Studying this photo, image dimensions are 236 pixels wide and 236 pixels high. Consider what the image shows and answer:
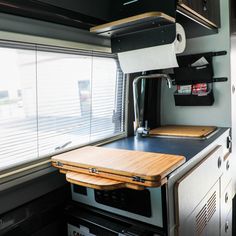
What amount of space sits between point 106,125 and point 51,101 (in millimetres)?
610

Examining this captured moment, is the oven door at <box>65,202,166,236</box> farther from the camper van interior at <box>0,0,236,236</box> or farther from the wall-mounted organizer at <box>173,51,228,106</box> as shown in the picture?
the wall-mounted organizer at <box>173,51,228,106</box>

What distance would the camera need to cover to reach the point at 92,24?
1640 mm

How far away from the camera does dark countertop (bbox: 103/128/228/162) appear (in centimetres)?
157

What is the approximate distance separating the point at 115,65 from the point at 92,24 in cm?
50

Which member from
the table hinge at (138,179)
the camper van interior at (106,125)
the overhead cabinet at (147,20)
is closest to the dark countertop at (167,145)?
the camper van interior at (106,125)

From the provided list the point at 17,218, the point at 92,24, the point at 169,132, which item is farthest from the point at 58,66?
the point at 169,132

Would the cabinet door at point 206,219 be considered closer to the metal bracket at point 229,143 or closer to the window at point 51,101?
the metal bracket at point 229,143

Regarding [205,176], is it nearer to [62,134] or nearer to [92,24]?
[62,134]

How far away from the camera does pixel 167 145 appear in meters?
1.76

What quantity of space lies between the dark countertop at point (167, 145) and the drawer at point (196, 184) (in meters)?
0.08

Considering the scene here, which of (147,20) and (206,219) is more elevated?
(147,20)

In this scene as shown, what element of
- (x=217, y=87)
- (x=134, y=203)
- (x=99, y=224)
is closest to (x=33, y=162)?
(x=99, y=224)

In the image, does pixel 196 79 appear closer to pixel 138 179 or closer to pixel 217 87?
pixel 217 87

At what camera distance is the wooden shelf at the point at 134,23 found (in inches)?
56.2
